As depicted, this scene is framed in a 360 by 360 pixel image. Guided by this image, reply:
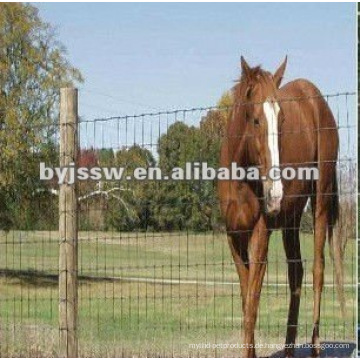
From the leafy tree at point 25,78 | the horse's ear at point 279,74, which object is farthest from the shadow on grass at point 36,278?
the horse's ear at point 279,74

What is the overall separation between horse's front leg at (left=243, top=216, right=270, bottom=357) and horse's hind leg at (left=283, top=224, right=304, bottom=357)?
733 millimetres

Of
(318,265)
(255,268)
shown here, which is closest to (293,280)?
(318,265)

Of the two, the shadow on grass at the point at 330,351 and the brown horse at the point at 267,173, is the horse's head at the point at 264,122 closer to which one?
the brown horse at the point at 267,173

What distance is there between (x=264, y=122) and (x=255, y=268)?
1128 millimetres

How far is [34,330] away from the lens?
827 centimetres

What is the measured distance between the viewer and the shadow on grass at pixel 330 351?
7.46 m

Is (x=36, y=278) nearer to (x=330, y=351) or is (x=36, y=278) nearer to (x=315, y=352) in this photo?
(x=330, y=351)

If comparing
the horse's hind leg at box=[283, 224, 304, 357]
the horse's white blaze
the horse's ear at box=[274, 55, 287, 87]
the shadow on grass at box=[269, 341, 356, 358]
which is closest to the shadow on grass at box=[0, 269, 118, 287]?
the shadow on grass at box=[269, 341, 356, 358]

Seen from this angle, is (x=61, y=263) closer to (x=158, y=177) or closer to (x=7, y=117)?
(x=158, y=177)

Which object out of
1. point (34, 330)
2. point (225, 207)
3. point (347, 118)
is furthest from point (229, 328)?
point (347, 118)

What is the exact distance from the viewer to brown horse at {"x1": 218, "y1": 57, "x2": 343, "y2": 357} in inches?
252

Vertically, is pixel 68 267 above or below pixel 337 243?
below

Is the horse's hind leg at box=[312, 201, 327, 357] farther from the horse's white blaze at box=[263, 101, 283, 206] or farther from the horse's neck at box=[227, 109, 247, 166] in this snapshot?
the horse's white blaze at box=[263, 101, 283, 206]

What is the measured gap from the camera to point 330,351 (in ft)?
25.0
